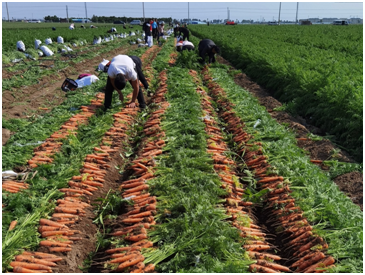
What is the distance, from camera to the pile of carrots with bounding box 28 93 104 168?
5.62m

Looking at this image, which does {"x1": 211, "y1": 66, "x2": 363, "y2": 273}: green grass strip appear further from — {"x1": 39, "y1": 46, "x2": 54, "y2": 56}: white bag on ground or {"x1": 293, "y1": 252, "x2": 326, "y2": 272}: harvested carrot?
{"x1": 39, "y1": 46, "x2": 54, "y2": 56}: white bag on ground

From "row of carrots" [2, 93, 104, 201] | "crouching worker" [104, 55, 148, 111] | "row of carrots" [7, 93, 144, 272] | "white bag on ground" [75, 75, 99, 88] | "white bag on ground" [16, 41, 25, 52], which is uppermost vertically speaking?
"white bag on ground" [16, 41, 25, 52]

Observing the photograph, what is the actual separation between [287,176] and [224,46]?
1756 centimetres

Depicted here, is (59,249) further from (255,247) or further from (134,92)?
(134,92)

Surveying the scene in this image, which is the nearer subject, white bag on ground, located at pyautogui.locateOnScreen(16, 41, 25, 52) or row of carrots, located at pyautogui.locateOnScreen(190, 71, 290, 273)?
row of carrots, located at pyautogui.locateOnScreen(190, 71, 290, 273)

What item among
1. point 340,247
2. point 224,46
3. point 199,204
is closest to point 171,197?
point 199,204

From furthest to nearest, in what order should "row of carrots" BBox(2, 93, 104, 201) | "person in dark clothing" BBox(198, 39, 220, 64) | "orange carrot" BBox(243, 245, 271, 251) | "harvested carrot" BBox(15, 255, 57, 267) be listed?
"person in dark clothing" BBox(198, 39, 220, 64)
"row of carrots" BBox(2, 93, 104, 201)
"orange carrot" BBox(243, 245, 271, 251)
"harvested carrot" BBox(15, 255, 57, 267)

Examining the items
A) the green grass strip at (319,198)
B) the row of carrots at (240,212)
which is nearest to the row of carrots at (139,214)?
the row of carrots at (240,212)

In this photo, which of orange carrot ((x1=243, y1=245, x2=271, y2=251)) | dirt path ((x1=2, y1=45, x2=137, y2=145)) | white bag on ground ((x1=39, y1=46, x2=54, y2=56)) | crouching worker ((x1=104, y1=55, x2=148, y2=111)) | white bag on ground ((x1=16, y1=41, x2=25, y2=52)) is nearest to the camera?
orange carrot ((x1=243, y1=245, x2=271, y2=251))

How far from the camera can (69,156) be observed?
602 cm

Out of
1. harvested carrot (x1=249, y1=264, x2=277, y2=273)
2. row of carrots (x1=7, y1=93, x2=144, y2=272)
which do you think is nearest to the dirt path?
row of carrots (x1=7, y1=93, x2=144, y2=272)

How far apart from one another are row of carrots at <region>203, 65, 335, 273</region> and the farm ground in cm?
118

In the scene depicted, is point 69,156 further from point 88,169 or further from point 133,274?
point 133,274

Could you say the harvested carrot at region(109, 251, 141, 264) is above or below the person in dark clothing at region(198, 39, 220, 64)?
below
